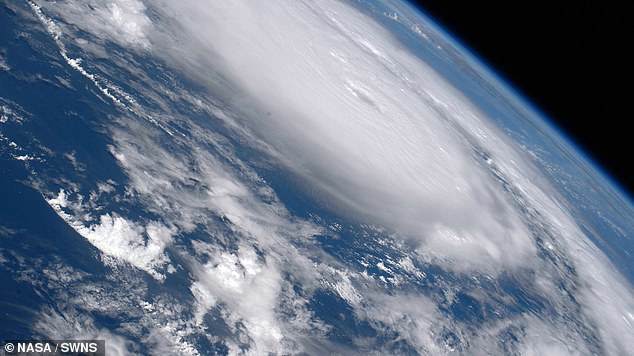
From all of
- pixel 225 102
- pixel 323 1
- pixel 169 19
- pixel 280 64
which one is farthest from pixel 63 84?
pixel 323 1

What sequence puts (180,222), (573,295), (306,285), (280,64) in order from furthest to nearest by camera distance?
(280,64) < (573,295) < (306,285) < (180,222)

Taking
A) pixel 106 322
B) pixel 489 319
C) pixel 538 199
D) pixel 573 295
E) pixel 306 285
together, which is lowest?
pixel 106 322

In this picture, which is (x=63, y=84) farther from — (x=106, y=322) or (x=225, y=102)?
(x=106, y=322)

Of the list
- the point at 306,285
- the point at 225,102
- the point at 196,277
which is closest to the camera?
the point at 196,277

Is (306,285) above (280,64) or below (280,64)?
below

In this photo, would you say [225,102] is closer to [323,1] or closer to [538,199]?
[538,199]

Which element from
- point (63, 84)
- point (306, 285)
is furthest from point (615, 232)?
point (63, 84)

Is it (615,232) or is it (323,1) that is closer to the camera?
(615,232)
